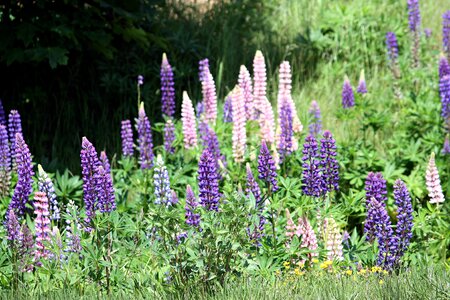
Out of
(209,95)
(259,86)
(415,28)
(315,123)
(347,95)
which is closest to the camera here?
(259,86)

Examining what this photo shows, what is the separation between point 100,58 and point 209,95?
2180 millimetres

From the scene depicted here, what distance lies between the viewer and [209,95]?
6477mm

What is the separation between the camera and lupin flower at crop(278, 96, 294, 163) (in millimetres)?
5934

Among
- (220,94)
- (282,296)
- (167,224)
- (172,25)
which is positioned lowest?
(282,296)

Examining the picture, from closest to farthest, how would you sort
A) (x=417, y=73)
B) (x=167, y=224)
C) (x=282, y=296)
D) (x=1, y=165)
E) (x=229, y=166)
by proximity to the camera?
(x=282, y=296) < (x=167, y=224) < (x=1, y=165) < (x=229, y=166) < (x=417, y=73)

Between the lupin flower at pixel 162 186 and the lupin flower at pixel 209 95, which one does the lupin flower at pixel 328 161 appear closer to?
the lupin flower at pixel 162 186

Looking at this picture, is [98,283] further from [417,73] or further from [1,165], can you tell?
[417,73]

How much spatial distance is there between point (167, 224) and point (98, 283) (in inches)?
19.3

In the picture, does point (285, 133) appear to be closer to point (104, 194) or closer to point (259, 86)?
point (259, 86)

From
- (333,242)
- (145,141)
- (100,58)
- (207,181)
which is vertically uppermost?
(100,58)

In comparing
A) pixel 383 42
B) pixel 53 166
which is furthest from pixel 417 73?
pixel 53 166

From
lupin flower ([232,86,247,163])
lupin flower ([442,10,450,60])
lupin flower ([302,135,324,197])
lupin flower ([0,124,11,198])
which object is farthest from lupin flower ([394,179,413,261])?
lupin flower ([442,10,450,60])

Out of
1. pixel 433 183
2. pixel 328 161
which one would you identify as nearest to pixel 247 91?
pixel 328 161

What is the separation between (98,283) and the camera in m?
4.34
